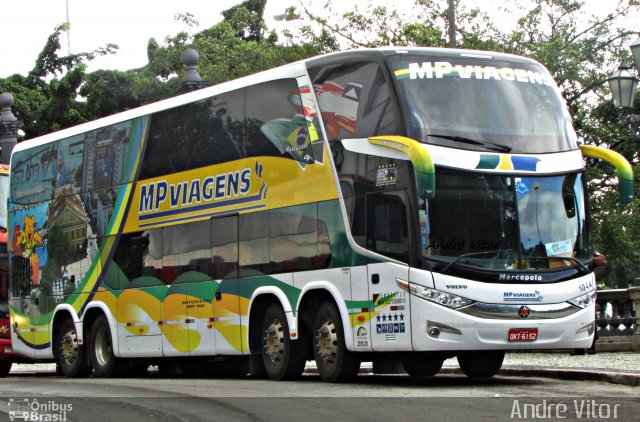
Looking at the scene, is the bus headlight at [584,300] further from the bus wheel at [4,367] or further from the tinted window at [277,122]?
the bus wheel at [4,367]

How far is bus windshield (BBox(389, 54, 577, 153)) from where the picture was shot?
15930mm

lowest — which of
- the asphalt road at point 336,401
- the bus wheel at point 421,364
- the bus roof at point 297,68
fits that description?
the asphalt road at point 336,401

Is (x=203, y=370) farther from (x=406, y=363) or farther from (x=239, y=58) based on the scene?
(x=239, y=58)

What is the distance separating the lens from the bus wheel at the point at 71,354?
75.0 ft

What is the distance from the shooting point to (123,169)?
2167 centimetres

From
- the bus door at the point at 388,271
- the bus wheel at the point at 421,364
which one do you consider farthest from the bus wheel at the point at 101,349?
the bus door at the point at 388,271

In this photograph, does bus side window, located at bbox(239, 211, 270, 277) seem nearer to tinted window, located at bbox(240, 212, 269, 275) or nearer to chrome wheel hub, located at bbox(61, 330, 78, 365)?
tinted window, located at bbox(240, 212, 269, 275)

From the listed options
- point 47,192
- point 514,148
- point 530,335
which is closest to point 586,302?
point 530,335

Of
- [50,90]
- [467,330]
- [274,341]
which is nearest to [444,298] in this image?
[467,330]

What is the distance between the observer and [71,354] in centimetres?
2306

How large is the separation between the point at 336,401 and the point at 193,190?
23.2ft

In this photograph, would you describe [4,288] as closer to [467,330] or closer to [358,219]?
Answer: [358,219]

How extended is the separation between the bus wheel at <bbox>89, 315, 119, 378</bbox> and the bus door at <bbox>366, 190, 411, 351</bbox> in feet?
24.2

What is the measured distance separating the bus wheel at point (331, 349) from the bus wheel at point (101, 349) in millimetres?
6013
